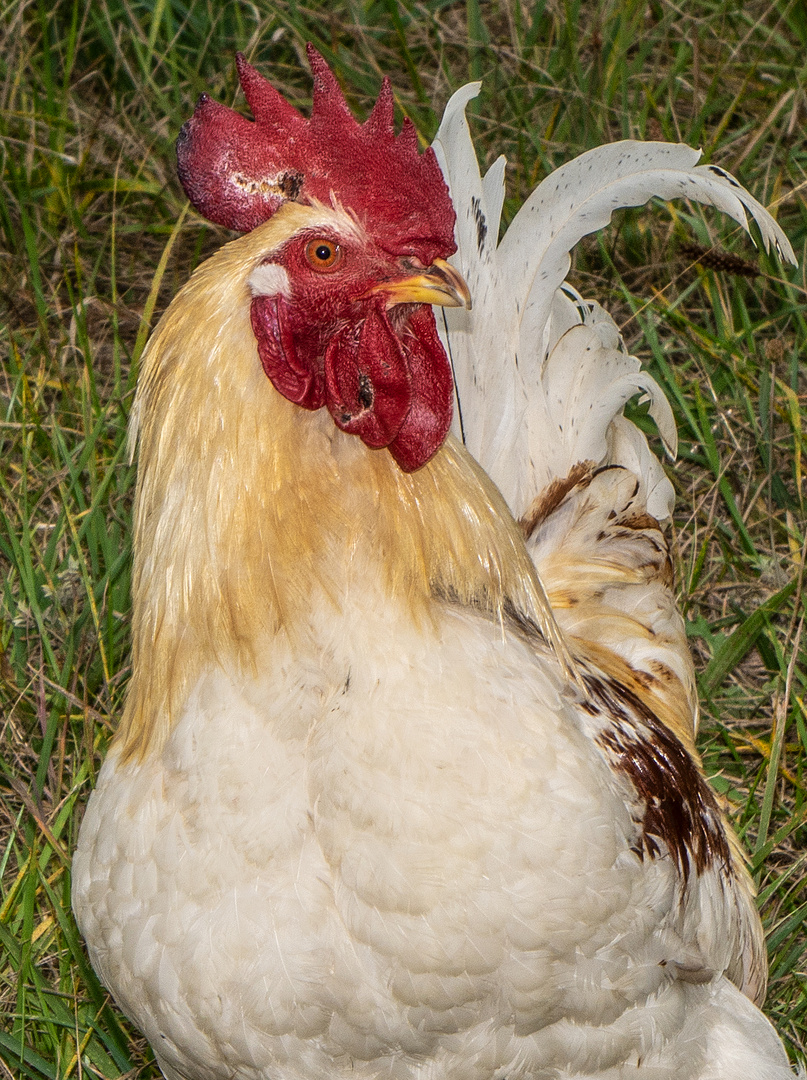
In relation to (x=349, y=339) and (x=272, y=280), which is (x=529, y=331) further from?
(x=272, y=280)

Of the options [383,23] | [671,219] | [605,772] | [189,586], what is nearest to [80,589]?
[189,586]

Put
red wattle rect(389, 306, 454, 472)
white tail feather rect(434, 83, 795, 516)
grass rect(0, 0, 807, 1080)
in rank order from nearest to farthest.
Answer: red wattle rect(389, 306, 454, 472) < white tail feather rect(434, 83, 795, 516) < grass rect(0, 0, 807, 1080)

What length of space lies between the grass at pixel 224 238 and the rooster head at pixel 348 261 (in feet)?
5.42

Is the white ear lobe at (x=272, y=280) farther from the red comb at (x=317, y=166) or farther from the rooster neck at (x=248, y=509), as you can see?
the red comb at (x=317, y=166)

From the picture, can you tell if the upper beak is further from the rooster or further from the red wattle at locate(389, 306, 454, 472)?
the red wattle at locate(389, 306, 454, 472)

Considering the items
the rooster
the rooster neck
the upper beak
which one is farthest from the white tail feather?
the upper beak

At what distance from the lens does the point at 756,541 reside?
4418 mm

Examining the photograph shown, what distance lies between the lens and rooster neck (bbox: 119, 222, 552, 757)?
2.13m

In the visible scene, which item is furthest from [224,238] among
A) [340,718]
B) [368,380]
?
[340,718]

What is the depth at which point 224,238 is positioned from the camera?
520 centimetres

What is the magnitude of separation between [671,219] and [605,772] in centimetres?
328

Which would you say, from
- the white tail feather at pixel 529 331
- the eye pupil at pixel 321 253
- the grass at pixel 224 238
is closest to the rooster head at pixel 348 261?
the eye pupil at pixel 321 253

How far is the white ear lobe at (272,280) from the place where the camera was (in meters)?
2.10

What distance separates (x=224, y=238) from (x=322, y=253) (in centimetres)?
326
